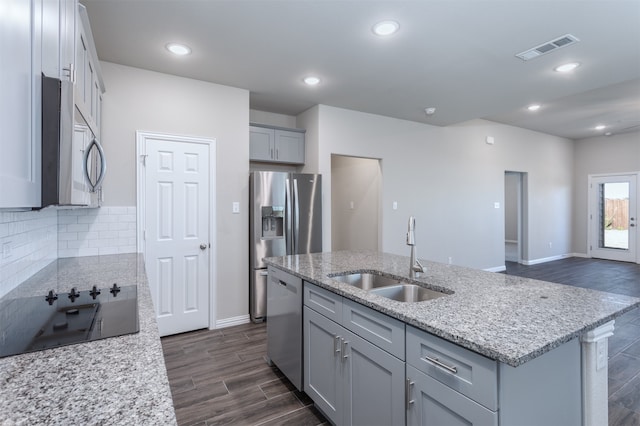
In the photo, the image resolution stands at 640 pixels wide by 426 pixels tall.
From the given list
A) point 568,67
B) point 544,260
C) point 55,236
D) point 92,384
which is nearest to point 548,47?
point 568,67

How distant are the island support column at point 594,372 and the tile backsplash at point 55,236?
2.57 metres

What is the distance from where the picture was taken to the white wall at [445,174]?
448cm

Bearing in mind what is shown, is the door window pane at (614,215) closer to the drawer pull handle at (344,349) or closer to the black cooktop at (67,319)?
the drawer pull handle at (344,349)

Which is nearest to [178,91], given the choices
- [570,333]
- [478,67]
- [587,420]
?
[478,67]

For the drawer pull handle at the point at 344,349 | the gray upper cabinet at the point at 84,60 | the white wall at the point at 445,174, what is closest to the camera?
the gray upper cabinet at the point at 84,60

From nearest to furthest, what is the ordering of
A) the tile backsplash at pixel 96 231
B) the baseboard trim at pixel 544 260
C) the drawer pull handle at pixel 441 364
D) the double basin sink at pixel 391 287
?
the drawer pull handle at pixel 441 364, the double basin sink at pixel 391 287, the tile backsplash at pixel 96 231, the baseboard trim at pixel 544 260

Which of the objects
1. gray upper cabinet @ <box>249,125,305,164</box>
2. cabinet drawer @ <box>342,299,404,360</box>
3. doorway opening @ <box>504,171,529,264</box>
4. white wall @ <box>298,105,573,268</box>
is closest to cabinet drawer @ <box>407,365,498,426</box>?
cabinet drawer @ <box>342,299,404,360</box>

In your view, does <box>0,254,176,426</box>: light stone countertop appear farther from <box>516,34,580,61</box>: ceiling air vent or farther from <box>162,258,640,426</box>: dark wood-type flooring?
<box>516,34,580,61</box>: ceiling air vent

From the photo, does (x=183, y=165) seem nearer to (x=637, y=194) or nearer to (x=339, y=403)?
(x=339, y=403)

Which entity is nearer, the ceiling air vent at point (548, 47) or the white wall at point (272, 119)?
the ceiling air vent at point (548, 47)

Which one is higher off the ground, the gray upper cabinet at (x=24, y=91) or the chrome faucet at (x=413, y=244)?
the gray upper cabinet at (x=24, y=91)

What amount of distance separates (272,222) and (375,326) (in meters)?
2.48

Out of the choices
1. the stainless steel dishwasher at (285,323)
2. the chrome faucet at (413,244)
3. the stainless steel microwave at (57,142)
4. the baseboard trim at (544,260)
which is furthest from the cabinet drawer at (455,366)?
the baseboard trim at (544,260)

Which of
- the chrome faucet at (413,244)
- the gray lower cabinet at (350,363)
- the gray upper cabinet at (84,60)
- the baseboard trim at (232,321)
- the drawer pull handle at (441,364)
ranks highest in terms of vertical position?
the gray upper cabinet at (84,60)
